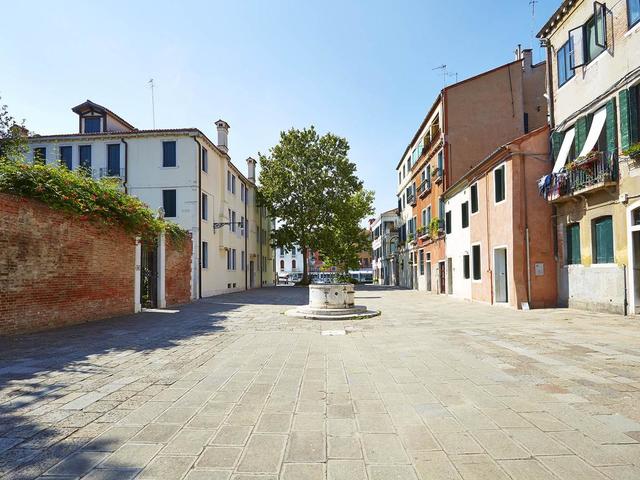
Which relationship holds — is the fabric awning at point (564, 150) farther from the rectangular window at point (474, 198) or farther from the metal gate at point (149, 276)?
the metal gate at point (149, 276)

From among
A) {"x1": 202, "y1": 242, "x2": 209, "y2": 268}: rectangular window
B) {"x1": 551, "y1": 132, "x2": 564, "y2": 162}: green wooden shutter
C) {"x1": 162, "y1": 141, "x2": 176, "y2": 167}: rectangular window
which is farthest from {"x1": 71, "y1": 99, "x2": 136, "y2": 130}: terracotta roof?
{"x1": 551, "y1": 132, "x2": 564, "y2": 162}: green wooden shutter

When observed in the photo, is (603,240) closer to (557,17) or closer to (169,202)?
(557,17)

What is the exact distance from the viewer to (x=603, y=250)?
1305 cm

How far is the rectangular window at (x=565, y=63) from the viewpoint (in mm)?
14950

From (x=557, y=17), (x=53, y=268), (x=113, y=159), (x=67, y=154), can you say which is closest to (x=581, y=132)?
(x=557, y=17)

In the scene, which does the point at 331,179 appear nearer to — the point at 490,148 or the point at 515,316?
the point at 490,148

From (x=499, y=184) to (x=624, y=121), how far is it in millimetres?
5195

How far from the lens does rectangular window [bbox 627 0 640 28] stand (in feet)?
37.8

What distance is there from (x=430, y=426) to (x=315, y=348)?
14.0 feet

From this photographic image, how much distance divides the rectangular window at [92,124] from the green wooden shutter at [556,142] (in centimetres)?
2536

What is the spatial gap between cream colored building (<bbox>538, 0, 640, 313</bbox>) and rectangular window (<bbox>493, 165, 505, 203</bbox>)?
65.1 inches

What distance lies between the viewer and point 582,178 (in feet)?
44.0

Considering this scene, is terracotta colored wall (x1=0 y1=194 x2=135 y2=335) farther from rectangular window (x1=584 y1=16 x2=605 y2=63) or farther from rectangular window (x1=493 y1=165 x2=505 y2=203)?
rectangular window (x1=584 y1=16 x2=605 y2=63)

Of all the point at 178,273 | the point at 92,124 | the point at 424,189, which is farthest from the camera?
the point at 424,189
